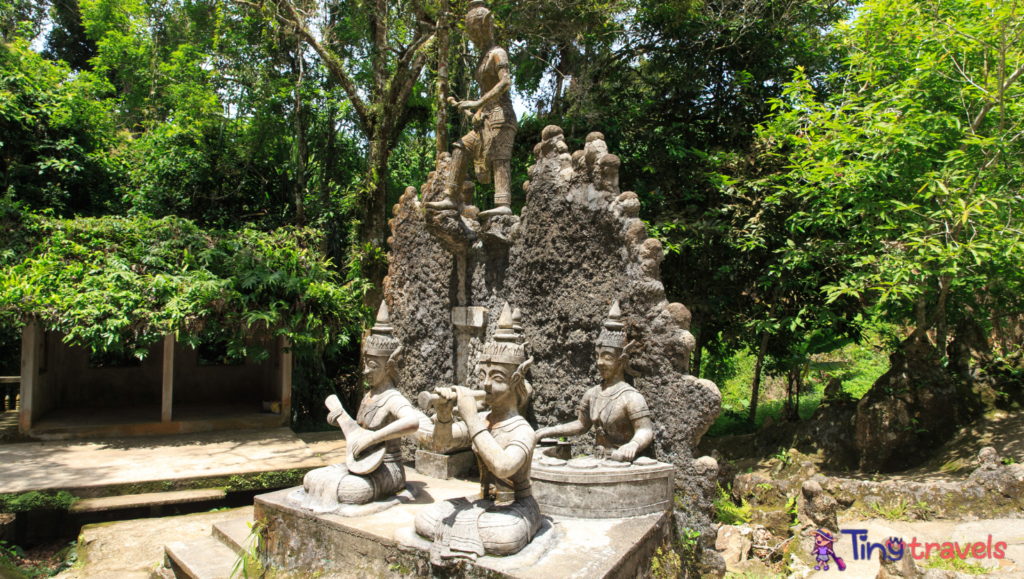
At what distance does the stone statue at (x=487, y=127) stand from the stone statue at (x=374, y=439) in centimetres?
192

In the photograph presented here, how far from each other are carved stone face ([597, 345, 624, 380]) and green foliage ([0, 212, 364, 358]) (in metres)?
5.49

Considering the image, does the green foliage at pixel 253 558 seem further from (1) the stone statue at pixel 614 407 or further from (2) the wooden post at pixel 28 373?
(2) the wooden post at pixel 28 373

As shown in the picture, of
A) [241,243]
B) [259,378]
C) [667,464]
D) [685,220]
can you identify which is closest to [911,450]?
[685,220]

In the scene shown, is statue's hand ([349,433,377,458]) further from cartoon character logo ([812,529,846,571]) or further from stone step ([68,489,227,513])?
cartoon character logo ([812,529,846,571])

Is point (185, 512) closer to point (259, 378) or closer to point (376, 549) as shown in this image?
point (376, 549)

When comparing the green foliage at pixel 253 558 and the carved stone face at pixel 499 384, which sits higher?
the carved stone face at pixel 499 384

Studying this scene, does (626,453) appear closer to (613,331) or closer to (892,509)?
(613,331)

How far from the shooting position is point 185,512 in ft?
22.9

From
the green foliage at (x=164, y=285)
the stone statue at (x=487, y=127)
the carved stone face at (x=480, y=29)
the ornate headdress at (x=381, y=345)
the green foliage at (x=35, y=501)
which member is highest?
the carved stone face at (x=480, y=29)

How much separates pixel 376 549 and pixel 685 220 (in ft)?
22.8

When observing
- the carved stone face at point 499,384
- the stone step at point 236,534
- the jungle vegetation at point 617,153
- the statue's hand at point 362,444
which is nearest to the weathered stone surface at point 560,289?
the carved stone face at point 499,384

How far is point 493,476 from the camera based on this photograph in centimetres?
383

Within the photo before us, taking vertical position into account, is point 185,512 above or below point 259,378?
below

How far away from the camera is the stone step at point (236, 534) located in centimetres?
479
